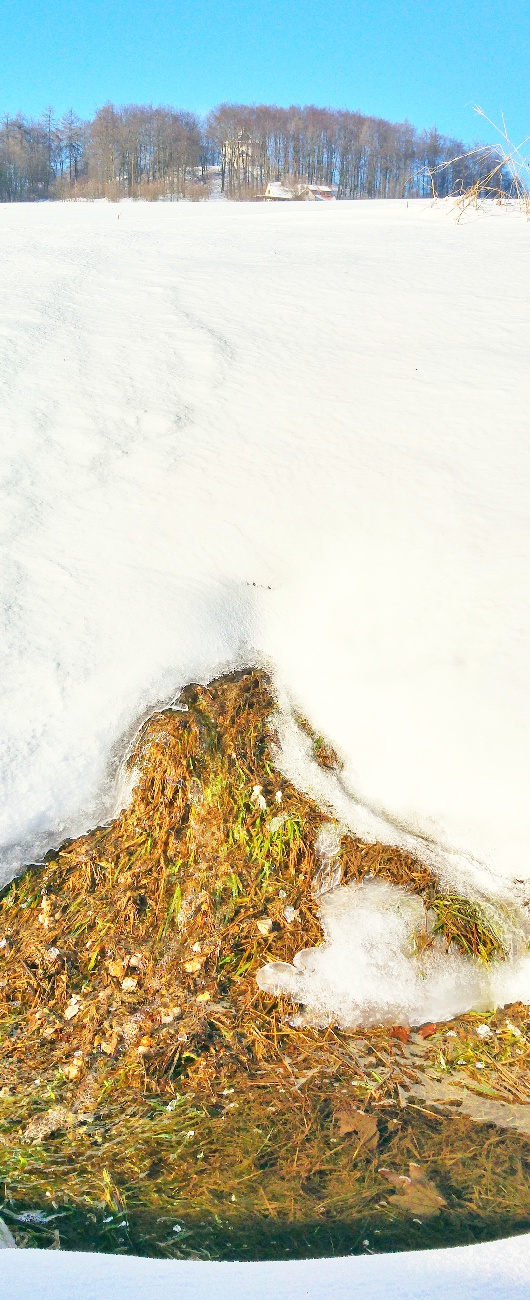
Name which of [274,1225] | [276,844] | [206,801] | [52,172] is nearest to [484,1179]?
[274,1225]

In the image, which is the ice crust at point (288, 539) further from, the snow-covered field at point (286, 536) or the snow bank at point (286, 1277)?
the snow bank at point (286, 1277)

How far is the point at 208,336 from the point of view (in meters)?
3.69

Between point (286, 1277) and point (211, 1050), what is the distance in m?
0.76

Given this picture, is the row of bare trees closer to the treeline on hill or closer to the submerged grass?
the treeline on hill

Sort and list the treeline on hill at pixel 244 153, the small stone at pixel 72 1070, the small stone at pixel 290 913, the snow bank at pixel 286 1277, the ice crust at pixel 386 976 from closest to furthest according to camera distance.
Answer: the snow bank at pixel 286 1277 < the small stone at pixel 72 1070 < the ice crust at pixel 386 976 < the small stone at pixel 290 913 < the treeline on hill at pixel 244 153

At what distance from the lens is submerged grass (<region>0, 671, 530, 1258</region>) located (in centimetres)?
165

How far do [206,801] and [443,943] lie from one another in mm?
750

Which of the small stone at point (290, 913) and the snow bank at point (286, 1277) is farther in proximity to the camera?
the small stone at point (290, 913)

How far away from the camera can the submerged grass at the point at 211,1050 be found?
1.65 metres

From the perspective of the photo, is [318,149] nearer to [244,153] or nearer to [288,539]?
[244,153]

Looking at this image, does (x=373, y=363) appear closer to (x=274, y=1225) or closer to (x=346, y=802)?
(x=346, y=802)

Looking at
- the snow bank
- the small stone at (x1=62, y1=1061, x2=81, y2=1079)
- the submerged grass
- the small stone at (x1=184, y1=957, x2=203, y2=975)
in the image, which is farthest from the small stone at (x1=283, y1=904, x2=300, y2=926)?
the snow bank

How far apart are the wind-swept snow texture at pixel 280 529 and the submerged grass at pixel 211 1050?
5.7 inches

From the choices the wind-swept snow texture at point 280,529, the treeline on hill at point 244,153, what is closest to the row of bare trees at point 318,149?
the treeline on hill at point 244,153
